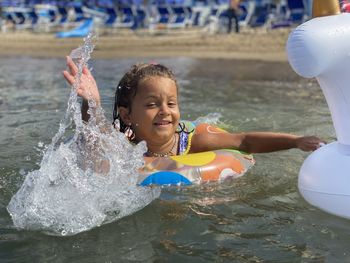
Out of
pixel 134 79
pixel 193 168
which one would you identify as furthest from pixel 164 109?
pixel 193 168

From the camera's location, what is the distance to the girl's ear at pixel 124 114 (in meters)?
3.53

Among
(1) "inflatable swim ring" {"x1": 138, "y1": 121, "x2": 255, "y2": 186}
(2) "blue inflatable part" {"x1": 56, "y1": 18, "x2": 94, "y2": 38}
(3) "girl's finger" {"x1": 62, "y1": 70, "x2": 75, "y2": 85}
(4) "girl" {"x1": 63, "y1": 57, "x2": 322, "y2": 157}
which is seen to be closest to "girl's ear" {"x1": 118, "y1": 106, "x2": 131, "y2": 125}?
(4) "girl" {"x1": 63, "y1": 57, "x2": 322, "y2": 157}

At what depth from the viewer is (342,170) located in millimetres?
2602

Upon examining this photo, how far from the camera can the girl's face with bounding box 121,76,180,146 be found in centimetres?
335

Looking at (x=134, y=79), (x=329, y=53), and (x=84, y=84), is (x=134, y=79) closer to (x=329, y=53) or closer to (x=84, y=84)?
(x=84, y=84)

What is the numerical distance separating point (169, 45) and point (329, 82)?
13595mm

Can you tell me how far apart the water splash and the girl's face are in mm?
196

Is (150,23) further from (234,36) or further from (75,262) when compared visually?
(75,262)

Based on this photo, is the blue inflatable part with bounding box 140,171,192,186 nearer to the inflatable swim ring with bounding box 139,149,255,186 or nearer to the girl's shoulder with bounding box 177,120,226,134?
the inflatable swim ring with bounding box 139,149,255,186

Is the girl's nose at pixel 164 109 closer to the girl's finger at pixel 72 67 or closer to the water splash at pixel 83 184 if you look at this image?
the water splash at pixel 83 184

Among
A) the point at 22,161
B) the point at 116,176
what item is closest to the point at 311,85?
the point at 22,161

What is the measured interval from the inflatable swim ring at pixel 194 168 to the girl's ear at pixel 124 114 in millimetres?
320

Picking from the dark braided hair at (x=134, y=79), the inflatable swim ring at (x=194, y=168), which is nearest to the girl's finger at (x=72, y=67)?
the dark braided hair at (x=134, y=79)

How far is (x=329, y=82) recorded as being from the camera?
2.62 metres
